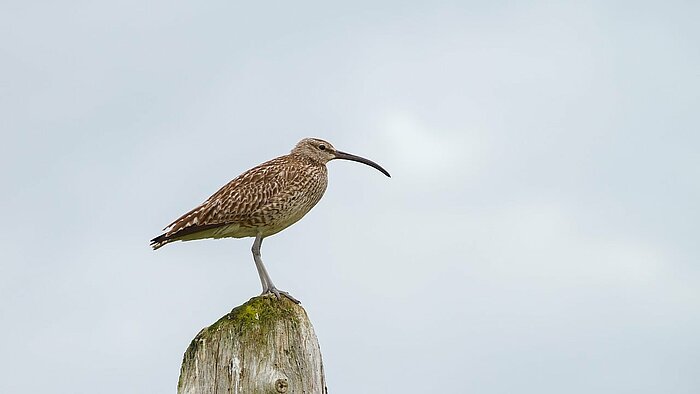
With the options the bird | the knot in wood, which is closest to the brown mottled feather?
the bird

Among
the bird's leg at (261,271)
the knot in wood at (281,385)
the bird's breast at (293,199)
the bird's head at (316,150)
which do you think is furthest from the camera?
A: the bird's head at (316,150)

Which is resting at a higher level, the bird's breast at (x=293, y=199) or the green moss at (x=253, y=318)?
the bird's breast at (x=293, y=199)

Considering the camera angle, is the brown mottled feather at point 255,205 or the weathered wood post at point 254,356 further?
the brown mottled feather at point 255,205

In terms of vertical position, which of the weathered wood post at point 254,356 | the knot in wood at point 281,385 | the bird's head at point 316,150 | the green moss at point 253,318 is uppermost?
the bird's head at point 316,150

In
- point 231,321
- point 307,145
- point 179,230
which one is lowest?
point 231,321

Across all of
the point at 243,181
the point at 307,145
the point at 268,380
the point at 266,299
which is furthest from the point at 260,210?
the point at 268,380

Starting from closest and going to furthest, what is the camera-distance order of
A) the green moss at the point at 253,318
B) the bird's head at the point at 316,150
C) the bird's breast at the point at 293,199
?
the green moss at the point at 253,318
the bird's breast at the point at 293,199
the bird's head at the point at 316,150

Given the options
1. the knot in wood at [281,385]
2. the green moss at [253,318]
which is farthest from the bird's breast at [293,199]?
the knot in wood at [281,385]

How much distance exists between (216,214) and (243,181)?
23.0 inches

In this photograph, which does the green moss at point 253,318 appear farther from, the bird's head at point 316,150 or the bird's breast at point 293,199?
the bird's head at point 316,150

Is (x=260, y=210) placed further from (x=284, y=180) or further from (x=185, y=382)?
(x=185, y=382)

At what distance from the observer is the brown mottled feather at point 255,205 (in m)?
12.2

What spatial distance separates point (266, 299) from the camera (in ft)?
22.7

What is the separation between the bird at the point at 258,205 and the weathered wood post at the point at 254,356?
5135 mm
